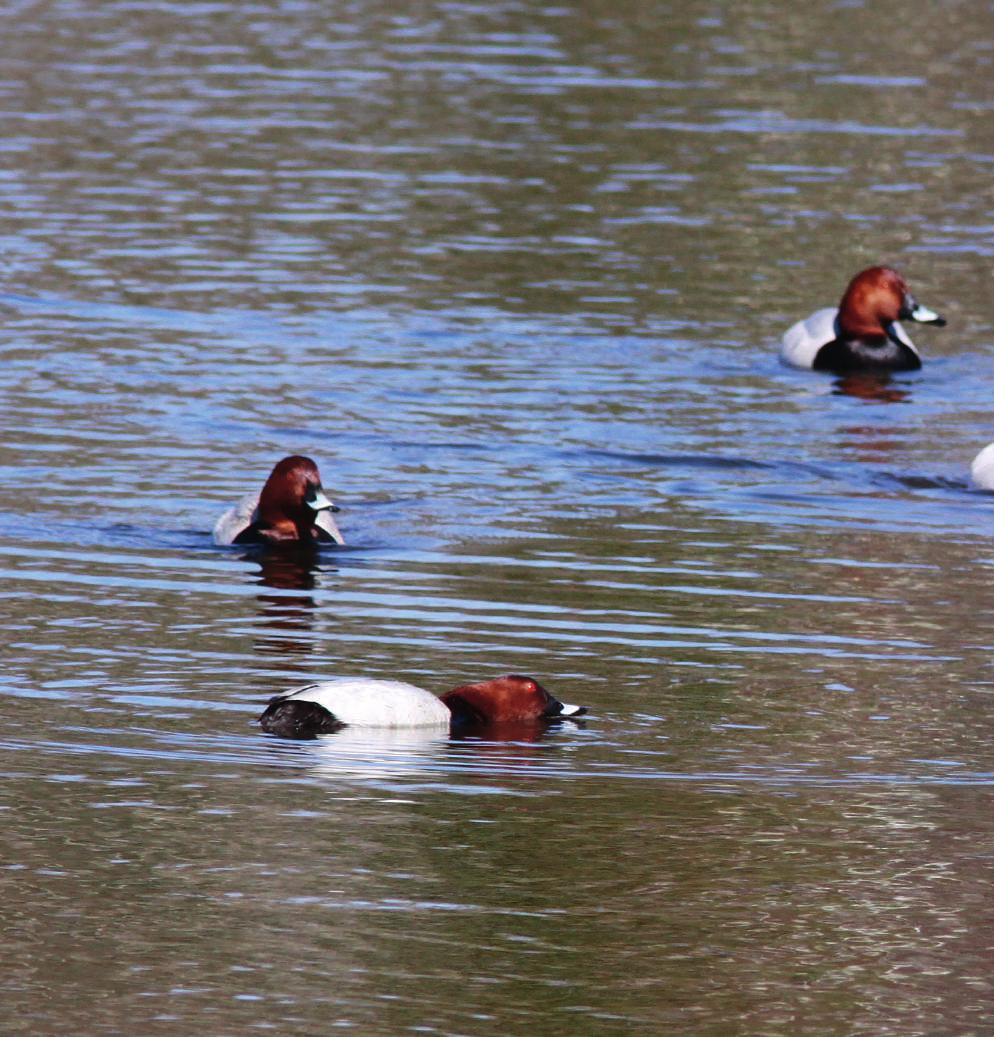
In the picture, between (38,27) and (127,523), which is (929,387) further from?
(38,27)

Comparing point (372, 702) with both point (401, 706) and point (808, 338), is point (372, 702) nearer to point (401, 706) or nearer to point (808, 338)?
point (401, 706)

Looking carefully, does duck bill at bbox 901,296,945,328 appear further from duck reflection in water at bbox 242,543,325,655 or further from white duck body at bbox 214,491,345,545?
duck reflection in water at bbox 242,543,325,655

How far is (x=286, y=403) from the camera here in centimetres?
1925

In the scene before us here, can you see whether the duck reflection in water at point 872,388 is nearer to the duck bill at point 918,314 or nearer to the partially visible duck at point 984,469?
the duck bill at point 918,314

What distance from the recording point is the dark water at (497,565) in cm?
843

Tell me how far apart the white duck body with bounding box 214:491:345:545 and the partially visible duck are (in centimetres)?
428

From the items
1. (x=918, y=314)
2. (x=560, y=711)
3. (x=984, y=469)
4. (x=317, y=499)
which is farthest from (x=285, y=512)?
(x=918, y=314)

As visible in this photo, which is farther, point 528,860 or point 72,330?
point 72,330

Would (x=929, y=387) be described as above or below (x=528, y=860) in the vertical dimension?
above

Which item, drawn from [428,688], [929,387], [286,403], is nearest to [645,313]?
[929,387]

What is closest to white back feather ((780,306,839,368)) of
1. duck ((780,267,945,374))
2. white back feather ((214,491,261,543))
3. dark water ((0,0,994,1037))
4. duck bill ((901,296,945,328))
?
duck ((780,267,945,374))

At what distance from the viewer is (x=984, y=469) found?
669 inches

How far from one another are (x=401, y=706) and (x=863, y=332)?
38.3 feet

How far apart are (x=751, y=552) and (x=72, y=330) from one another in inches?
325
